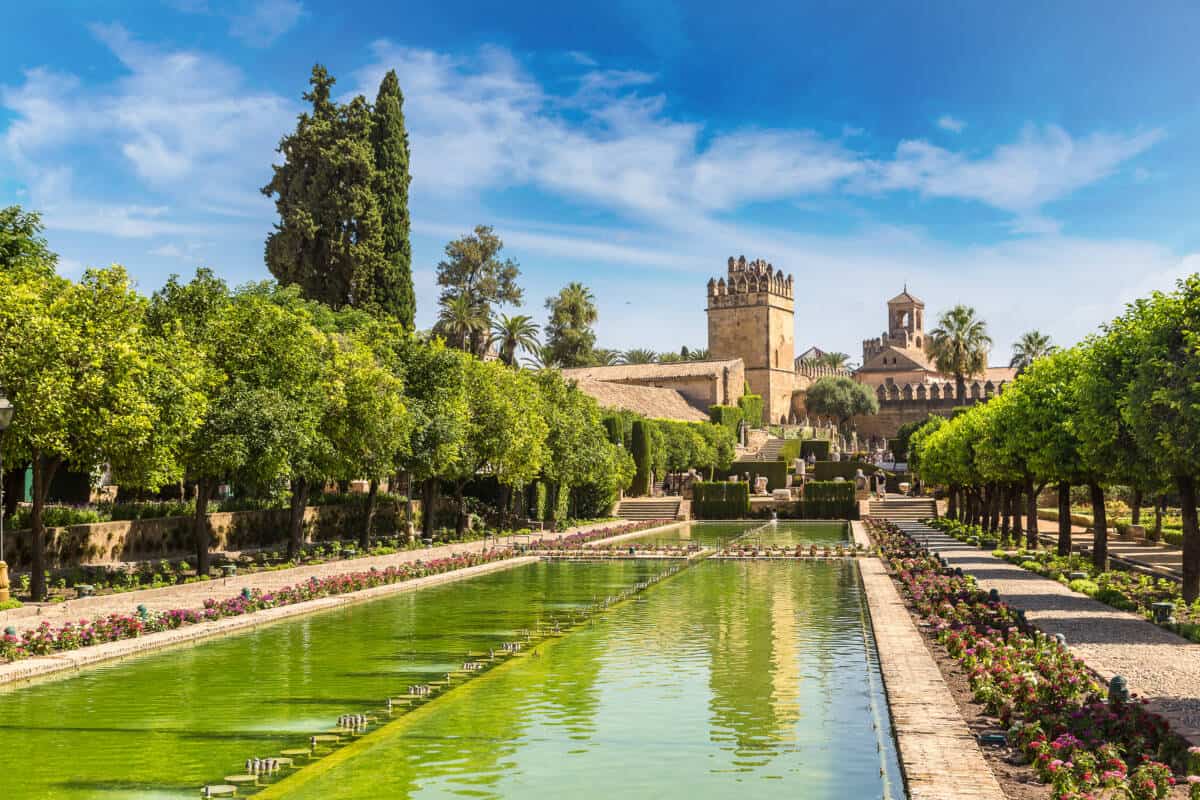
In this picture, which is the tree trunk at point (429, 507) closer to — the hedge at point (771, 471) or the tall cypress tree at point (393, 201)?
the tall cypress tree at point (393, 201)

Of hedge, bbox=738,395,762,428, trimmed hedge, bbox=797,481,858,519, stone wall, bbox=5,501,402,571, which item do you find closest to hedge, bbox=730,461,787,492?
trimmed hedge, bbox=797,481,858,519

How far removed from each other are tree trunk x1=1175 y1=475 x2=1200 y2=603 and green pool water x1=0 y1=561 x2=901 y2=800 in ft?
16.5

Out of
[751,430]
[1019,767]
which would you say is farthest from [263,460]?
[751,430]

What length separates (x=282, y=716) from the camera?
11383 mm

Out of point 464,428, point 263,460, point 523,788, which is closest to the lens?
point 523,788

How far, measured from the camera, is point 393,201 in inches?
1845

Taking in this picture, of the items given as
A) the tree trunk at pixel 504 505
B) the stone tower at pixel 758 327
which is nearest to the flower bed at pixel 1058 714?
the tree trunk at pixel 504 505

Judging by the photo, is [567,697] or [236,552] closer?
[567,697]

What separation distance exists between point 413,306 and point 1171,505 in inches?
1320

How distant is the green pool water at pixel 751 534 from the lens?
3850 centimetres

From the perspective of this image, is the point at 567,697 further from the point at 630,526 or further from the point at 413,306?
the point at 413,306

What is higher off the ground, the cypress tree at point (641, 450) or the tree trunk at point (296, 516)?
the cypress tree at point (641, 450)

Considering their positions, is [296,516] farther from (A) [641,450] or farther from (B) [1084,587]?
(A) [641,450]

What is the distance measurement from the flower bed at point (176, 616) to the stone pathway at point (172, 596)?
29.5 inches
